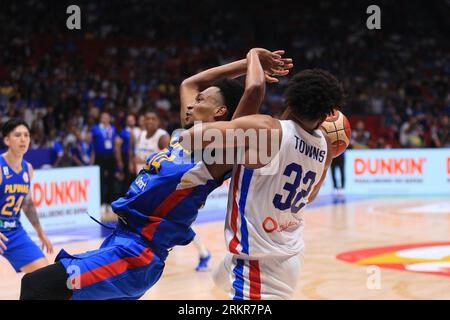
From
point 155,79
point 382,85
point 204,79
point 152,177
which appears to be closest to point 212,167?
point 152,177

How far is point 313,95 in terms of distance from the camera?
3.54 metres

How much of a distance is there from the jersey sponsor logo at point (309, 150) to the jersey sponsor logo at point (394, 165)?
12639 mm

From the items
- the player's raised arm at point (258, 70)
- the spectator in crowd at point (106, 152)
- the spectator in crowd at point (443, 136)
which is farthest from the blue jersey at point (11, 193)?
the spectator in crowd at point (443, 136)

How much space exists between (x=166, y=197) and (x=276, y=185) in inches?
22.6

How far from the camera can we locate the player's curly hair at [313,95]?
11.6ft

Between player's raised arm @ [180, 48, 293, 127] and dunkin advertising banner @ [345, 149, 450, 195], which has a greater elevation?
player's raised arm @ [180, 48, 293, 127]

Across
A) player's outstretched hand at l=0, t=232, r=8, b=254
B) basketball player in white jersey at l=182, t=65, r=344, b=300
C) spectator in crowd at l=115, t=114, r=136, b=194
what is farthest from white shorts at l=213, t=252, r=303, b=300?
spectator in crowd at l=115, t=114, r=136, b=194

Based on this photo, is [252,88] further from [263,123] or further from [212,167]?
[212,167]

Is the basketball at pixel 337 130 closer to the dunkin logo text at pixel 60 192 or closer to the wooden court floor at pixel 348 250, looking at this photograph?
the wooden court floor at pixel 348 250

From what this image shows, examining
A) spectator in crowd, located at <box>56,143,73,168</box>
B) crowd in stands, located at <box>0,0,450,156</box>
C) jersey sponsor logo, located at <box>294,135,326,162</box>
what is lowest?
spectator in crowd, located at <box>56,143,73,168</box>

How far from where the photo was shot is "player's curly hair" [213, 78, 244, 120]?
3932 mm

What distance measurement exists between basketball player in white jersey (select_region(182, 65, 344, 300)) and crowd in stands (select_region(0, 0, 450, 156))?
11.3m

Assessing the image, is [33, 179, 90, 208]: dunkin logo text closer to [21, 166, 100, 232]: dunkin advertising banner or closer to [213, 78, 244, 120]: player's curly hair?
[21, 166, 100, 232]: dunkin advertising banner

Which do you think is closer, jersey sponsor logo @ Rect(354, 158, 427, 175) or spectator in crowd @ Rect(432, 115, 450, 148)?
jersey sponsor logo @ Rect(354, 158, 427, 175)
